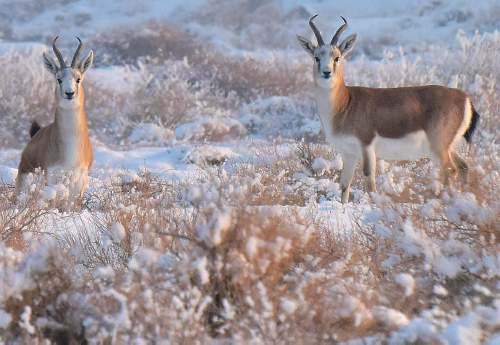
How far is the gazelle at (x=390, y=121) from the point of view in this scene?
717 centimetres

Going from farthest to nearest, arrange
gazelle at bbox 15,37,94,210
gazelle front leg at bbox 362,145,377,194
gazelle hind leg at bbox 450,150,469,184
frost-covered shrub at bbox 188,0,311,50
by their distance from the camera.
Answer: frost-covered shrub at bbox 188,0,311,50 → gazelle hind leg at bbox 450,150,469,184 → gazelle front leg at bbox 362,145,377,194 → gazelle at bbox 15,37,94,210

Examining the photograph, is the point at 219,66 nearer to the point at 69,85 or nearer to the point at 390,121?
the point at 69,85

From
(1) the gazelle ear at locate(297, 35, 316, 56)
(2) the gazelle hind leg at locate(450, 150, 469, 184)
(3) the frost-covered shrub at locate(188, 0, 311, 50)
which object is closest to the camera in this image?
(2) the gazelle hind leg at locate(450, 150, 469, 184)

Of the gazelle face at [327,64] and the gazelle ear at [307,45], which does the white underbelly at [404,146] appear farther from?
the gazelle ear at [307,45]

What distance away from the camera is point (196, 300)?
2.74 meters

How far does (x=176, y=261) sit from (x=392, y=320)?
1022mm

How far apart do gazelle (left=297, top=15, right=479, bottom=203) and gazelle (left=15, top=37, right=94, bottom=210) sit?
272 centimetres

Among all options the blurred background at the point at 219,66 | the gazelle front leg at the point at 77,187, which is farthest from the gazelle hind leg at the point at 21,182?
the blurred background at the point at 219,66

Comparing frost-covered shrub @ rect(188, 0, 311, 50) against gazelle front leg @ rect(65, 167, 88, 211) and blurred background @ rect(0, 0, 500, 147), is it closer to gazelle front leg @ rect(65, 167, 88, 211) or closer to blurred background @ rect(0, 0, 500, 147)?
blurred background @ rect(0, 0, 500, 147)

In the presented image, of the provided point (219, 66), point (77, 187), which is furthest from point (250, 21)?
point (77, 187)

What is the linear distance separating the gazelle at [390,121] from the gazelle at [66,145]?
2.72 metres

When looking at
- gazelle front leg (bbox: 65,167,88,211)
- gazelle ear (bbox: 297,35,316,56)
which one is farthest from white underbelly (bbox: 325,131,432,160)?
gazelle front leg (bbox: 65,167,88,211)

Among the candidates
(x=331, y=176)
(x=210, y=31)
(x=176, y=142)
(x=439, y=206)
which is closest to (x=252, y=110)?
(x=176, y=142)

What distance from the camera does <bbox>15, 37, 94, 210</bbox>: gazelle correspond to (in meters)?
6.93
